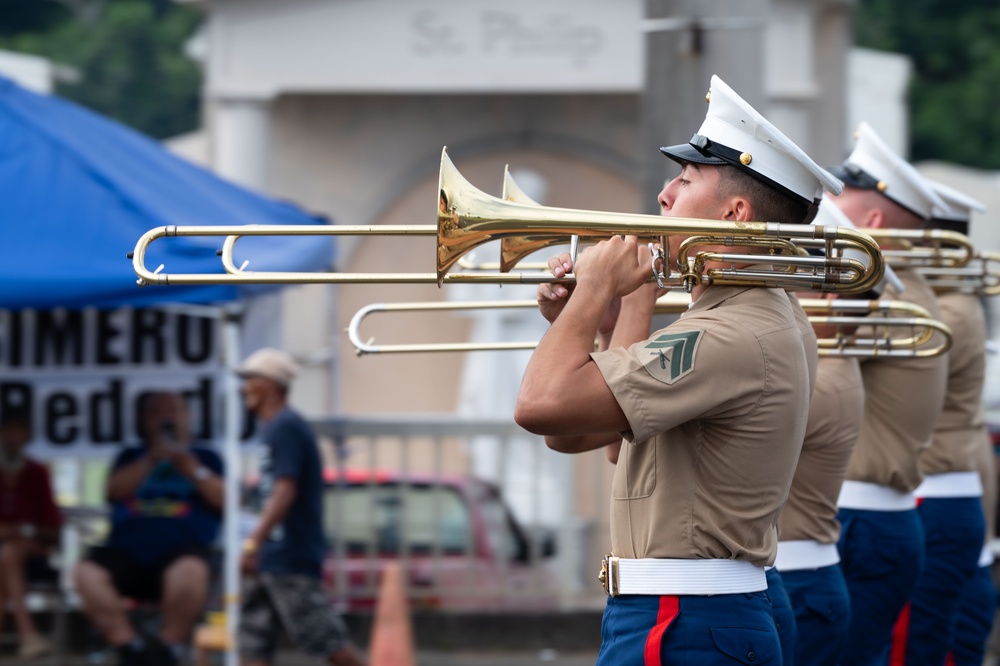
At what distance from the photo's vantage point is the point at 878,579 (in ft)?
14.8

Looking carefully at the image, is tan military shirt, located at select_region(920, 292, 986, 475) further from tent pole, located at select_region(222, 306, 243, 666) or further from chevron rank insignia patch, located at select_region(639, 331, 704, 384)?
tent pole, located at select_region(222, 306, 243, 666)

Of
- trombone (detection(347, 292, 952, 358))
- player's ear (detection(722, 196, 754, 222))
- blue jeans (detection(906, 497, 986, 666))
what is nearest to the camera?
player's ear (detection(722, 196, 754, 222))

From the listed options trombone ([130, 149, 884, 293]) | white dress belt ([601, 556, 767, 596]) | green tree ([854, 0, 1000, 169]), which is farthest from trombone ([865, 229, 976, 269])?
green tree ([854, 0, 1000, 169])

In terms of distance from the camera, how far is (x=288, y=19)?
11414 mm

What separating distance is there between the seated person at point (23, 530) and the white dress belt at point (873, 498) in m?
4.44

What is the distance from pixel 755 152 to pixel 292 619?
Answer: 451 centimetres

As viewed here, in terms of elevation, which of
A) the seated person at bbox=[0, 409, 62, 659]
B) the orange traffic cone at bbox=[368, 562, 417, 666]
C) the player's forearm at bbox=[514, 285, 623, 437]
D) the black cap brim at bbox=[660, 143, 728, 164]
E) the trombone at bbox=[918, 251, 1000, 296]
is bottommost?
the orange traffic cone at bbox=[368, 562, 417, 666]

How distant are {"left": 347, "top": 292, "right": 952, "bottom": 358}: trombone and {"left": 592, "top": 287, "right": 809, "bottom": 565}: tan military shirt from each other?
902 millimetres

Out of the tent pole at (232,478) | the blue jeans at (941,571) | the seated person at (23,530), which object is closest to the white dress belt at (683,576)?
the blue jeans at (941,571)

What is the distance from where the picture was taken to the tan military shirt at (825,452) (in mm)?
4020

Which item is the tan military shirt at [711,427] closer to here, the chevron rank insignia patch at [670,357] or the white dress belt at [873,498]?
the chevron rank insignia patch at [670,357]

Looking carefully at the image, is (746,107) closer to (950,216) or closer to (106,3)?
(950,216)

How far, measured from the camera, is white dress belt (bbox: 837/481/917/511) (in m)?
4.54

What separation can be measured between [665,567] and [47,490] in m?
5.39
